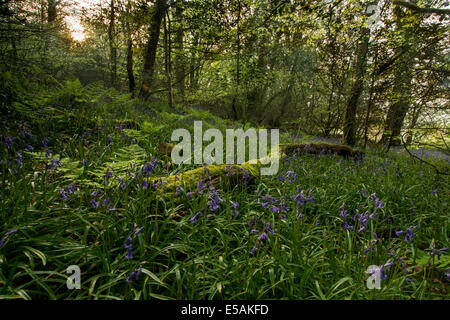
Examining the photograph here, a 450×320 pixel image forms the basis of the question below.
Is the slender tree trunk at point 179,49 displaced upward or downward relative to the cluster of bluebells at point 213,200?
upward

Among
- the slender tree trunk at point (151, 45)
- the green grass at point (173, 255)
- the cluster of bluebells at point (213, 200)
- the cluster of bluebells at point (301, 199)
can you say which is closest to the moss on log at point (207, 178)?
the green grass at point (173, 255)

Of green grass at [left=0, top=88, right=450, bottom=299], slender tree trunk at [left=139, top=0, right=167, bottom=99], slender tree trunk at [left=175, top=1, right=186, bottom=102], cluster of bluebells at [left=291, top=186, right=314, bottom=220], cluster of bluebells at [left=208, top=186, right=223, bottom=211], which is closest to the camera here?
green grass at [left=0, top=88, right=450, bottom=299]

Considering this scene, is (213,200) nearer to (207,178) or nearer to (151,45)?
(207,178)

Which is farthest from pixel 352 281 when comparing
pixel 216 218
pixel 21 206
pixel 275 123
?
pixel 275 123

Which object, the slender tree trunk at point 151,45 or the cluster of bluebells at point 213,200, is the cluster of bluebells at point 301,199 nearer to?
the cluster of bluebells at point 213,200

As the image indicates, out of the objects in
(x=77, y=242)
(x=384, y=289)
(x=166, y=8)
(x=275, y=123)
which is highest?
(x=166, y=8)

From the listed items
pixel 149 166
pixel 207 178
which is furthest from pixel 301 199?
pixel 149 166

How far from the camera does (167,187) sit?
6.97 ft

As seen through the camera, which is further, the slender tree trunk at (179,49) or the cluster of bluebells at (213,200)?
the slender tree trunk at (179,49)

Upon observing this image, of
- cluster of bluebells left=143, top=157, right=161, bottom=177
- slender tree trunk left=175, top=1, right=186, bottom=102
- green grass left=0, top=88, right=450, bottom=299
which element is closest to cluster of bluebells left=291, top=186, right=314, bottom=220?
green grass left=0, top=88, right=450, bottom=299

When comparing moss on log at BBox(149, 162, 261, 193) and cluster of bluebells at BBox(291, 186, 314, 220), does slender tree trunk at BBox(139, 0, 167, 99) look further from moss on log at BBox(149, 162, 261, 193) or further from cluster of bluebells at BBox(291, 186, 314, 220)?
cluster of bluebells at BBox(291, 186, 314, 220)

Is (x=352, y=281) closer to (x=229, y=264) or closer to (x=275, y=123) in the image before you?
(x=229, y=264)

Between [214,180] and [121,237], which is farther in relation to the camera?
[214,180]
